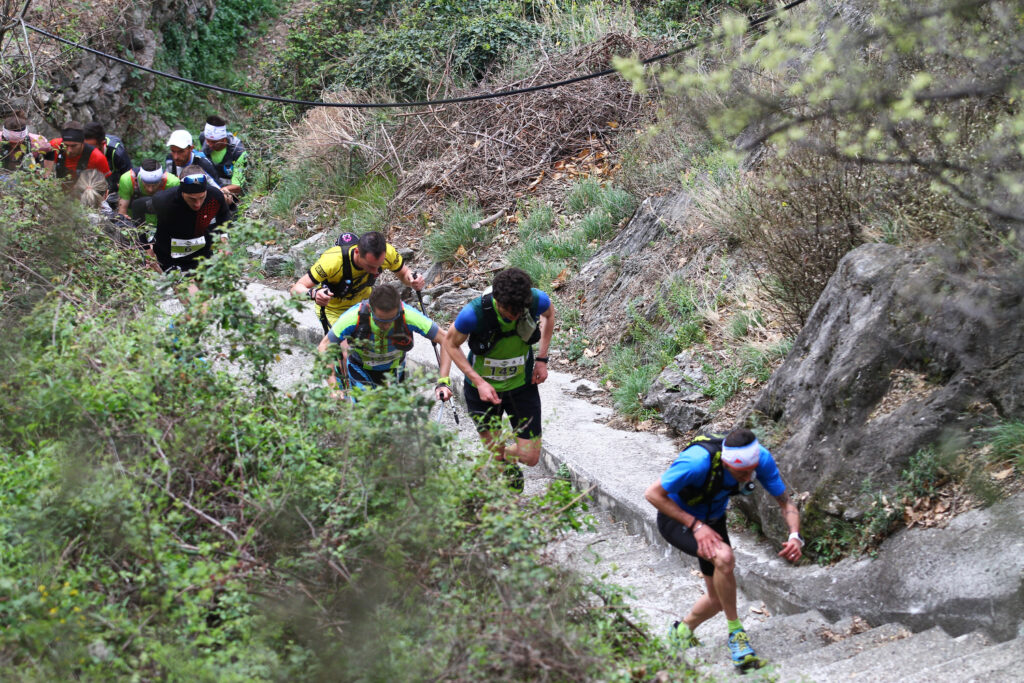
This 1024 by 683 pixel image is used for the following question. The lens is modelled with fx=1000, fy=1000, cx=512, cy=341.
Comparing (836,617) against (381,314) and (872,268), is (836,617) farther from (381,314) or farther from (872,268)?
(381,314)

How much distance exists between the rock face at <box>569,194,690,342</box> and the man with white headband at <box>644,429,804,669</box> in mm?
4854

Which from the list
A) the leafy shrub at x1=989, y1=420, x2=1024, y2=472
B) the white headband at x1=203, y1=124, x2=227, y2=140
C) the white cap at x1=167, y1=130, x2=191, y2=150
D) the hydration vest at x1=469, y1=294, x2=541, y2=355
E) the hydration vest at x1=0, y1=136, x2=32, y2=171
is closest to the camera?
the leafy shrub at x1=989, y1=420, x2=1024, y2=472

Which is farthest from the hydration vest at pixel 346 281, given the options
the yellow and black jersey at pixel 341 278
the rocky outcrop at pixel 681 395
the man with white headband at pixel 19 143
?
the man with white headband at pixel 19 143

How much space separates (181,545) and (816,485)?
3819 mm

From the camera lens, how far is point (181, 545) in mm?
4445

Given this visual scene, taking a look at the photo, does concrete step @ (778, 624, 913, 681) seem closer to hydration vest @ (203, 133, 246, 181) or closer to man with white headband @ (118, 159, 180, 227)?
man with white headband @ (118, 159, 180, 227)

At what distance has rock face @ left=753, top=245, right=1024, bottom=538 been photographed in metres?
5.90

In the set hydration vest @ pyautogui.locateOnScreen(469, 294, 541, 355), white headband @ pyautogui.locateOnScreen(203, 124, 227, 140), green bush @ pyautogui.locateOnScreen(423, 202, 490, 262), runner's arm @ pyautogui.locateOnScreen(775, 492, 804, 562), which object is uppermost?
runner's arm @ pyautogui.locateOnScreen(775, 492, 804, 562)

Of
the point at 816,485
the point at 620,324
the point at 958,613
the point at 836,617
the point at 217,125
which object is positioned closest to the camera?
the point at 958,613

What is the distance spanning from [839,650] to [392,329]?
11.4 ft

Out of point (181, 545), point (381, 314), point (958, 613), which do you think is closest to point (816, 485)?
point (958, 613)

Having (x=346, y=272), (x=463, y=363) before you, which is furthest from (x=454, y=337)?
(x=346, y=272)

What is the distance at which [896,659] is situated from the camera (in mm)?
4879

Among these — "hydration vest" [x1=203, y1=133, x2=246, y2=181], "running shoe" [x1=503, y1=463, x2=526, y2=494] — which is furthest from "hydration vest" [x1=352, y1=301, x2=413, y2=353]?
"hydration vest" [x1=203, y1=133, x2=246, y2=181]
